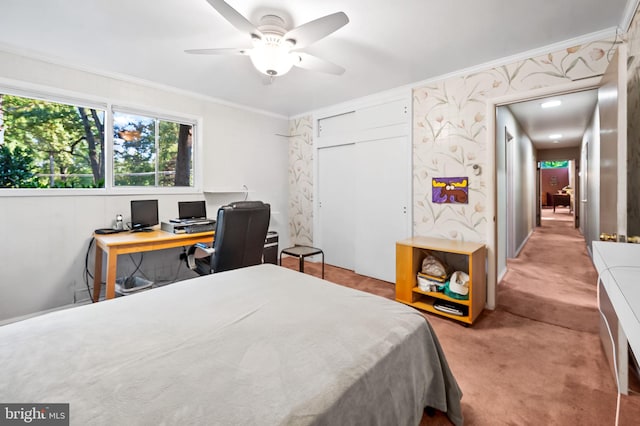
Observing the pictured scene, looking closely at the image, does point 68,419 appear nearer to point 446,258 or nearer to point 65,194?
point 65,194

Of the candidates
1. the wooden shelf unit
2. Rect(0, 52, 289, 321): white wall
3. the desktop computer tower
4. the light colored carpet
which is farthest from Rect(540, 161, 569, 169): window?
Rect(0, 52, 289, 321): white wall

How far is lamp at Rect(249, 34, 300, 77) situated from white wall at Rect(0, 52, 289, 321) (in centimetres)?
186

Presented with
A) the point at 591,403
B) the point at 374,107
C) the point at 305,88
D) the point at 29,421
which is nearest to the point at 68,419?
the point at 29,421

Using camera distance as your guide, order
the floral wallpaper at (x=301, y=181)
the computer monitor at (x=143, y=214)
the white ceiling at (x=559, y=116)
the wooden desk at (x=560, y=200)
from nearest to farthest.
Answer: the computer monitor at (x=143, y=214)
the white ceiling at (x=559, y=116)
the floral wallpaper at (x=301, y=181)
the wooden desk at (x=560, y=200)

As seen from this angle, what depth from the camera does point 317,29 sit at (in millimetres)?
1725

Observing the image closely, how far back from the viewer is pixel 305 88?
332 cm

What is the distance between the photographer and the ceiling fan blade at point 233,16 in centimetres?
150

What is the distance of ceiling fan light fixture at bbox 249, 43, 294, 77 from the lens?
199 centimetres

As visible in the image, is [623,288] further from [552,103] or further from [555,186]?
[555,186]

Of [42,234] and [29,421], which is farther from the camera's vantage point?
[42,234]

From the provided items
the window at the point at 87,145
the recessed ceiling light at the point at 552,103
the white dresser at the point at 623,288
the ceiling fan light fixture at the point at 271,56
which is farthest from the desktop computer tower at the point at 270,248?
the recessed ceiling light at the point at 552,103

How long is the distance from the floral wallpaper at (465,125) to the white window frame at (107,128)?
2.77m

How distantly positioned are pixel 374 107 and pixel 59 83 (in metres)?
3.34

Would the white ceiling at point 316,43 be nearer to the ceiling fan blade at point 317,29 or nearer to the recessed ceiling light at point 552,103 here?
the ceiling fan blade at point 317,29
